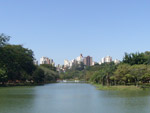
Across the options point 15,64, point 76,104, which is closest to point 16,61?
point 15,64

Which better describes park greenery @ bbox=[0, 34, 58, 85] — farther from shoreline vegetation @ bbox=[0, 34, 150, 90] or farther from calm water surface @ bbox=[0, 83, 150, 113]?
calm water surface @ bbox=[0, 83, 150, 113]

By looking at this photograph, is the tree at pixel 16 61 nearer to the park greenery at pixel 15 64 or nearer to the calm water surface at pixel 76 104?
the park greenery at pixel 15 64

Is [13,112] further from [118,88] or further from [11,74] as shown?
[11,74]

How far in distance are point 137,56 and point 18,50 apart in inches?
1090

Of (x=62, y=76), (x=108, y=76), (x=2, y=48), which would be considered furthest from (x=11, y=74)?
(x=62, y=76)

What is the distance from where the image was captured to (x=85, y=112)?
61.1 ft

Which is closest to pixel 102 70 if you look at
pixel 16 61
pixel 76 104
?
pixel 16 61

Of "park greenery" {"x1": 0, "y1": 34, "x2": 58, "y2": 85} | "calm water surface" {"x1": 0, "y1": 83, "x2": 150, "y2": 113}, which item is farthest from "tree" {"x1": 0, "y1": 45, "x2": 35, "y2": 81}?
"calm water surface" {"x1": 0, "y1": 83, "x2": 150, "y2": 113}

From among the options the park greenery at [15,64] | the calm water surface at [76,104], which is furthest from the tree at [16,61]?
the calm water surface at [76,104]

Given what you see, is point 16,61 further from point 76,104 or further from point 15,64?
point 76,104

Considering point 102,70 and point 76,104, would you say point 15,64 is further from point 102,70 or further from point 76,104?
point 76,104

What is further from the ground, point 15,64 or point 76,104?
point 15,64

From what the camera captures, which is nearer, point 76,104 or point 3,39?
point 76,104

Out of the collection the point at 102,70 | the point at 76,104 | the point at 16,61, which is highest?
the point at 16,61
